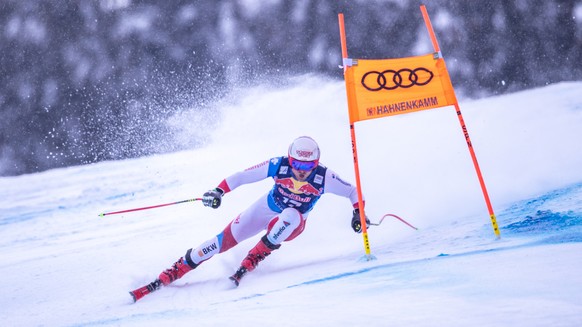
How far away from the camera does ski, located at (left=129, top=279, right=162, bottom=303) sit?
3.80m

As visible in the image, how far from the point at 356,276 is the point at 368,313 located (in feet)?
2.97

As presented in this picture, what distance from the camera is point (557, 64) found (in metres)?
16.4

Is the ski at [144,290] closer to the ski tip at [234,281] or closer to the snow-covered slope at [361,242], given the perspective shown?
the snow-covered slope at [361,242]

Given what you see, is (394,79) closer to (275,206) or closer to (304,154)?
(304,154)

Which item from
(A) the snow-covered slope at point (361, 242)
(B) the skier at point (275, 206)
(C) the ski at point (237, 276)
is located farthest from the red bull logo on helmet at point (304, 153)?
(C) the ski at point (237, 276)

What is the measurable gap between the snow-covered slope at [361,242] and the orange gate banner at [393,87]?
114cm

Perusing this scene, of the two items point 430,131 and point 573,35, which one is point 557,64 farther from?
point 430,131

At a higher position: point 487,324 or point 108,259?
point 108,259

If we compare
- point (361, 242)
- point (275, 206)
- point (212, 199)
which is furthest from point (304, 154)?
point (361, 242)

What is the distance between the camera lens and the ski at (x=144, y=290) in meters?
3.80

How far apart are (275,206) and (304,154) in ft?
2.19

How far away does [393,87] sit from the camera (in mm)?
3848

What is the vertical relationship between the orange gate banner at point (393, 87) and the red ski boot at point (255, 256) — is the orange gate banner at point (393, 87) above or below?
above

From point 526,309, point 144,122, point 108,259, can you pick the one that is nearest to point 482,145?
point 108,259
